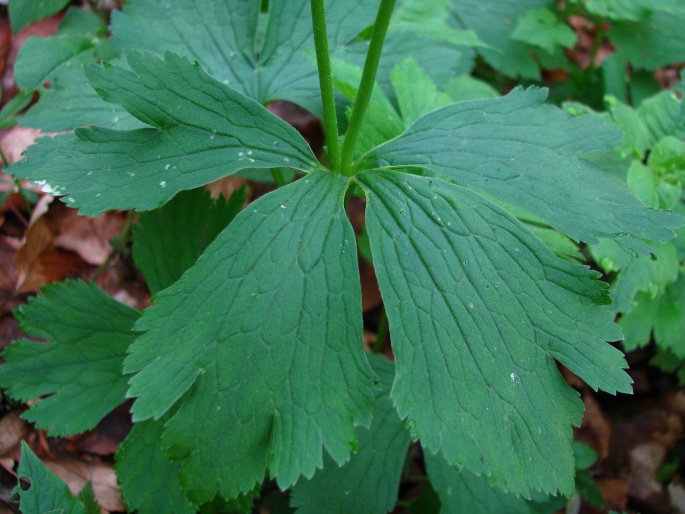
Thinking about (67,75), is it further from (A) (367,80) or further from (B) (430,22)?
(B) (430,22)

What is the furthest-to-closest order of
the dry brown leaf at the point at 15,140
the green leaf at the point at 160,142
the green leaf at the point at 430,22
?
the dry brown leaf at the point at 15,140 → the green leaf at the point at 430,22 → the green leaf at the point at 160,142

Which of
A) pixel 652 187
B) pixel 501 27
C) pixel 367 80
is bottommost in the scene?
pixel 652 187

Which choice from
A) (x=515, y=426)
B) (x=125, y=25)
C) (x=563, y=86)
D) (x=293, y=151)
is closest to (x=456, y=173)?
(x=293, y=151)

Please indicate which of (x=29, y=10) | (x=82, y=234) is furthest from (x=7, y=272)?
(x=29, y=10)

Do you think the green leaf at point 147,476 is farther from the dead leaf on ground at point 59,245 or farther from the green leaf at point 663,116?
the green leaf at point 663,116

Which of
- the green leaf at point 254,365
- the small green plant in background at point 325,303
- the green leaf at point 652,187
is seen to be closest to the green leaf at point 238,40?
the small green plant in background at point 325,303

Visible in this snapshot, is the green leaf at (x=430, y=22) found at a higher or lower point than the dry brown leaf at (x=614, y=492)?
higher

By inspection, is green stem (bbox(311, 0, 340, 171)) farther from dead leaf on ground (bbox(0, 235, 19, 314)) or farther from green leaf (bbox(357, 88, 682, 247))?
dead leaf on ground (bbox(0, 235, 19, 314))
